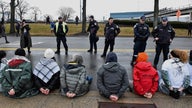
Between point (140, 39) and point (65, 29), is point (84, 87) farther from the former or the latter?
point (65, 29)

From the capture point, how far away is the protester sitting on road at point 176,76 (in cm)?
656

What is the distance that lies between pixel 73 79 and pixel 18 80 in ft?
3.64

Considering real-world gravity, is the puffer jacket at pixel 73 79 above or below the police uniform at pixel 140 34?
below

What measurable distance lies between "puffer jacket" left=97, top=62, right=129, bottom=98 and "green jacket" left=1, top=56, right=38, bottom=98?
1494mm

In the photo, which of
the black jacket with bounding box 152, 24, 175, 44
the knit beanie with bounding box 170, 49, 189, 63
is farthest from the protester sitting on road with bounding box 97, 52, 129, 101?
the black jacket with bounding box 152, 24, 175, 44

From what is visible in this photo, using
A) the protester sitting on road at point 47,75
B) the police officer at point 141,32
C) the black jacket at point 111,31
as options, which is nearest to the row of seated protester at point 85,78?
the protester sitting on road at point 47,75

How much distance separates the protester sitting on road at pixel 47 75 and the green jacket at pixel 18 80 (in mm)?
186

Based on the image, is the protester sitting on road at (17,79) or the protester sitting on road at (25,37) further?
the protester sitting on road at (25,37)

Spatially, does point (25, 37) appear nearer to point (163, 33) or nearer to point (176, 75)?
point (163, 33)

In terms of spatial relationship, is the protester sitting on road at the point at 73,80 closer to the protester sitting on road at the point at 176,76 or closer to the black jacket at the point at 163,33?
the protester sitting on road at the point at 176,76

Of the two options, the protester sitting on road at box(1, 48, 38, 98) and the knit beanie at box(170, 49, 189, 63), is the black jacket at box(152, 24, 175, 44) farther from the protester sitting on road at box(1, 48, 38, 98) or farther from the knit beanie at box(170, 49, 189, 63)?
the protester sitting on road at box(1, 48, 38, 98)

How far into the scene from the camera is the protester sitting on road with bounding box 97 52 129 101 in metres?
6.24

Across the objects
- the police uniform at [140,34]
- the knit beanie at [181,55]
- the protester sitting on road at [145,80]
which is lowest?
the protester sitting on road at [145,80]

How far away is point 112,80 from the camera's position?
246 inches
